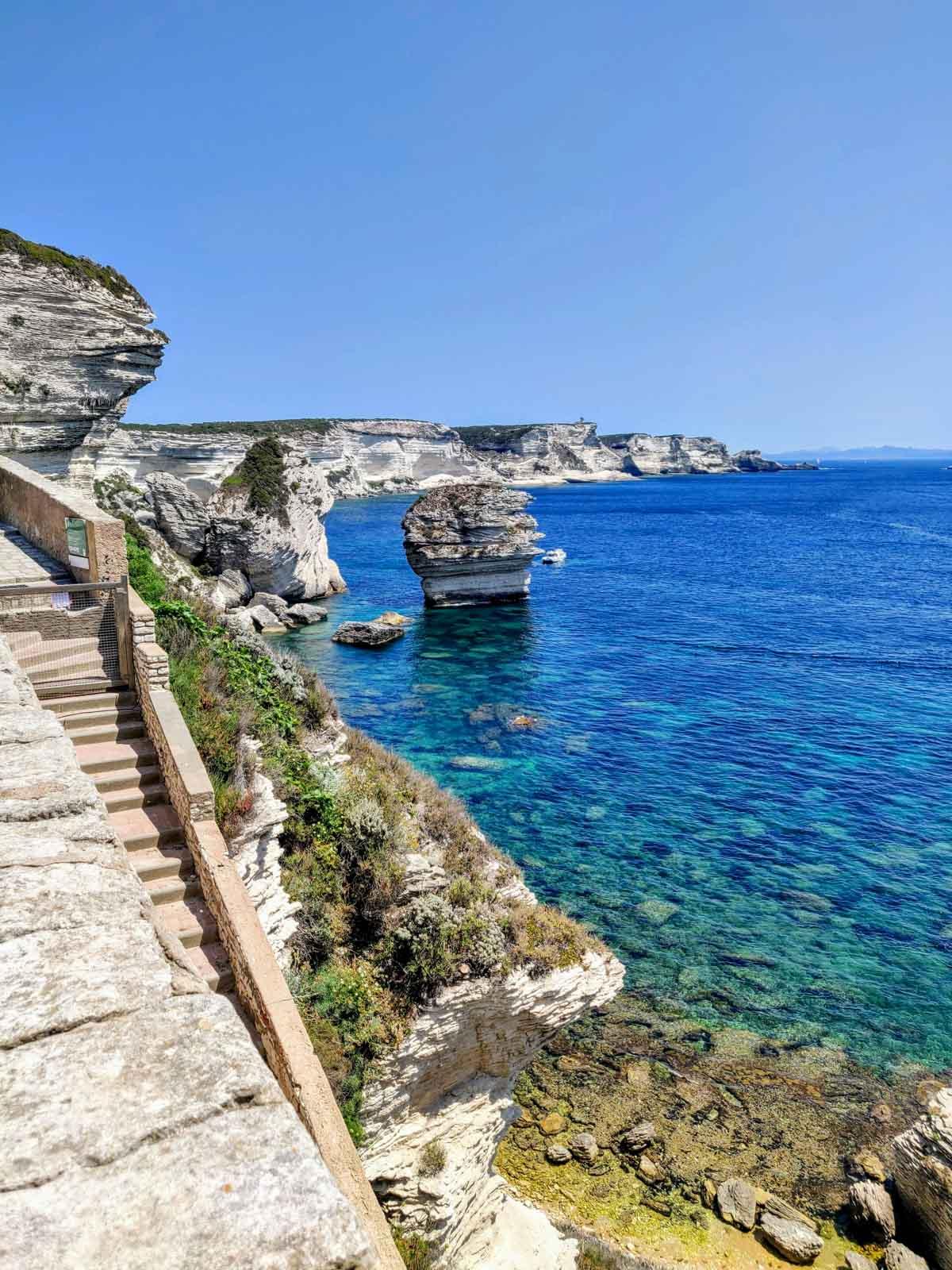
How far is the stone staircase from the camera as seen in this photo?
9180 millimetres

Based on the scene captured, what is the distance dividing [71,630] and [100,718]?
1.67 meters

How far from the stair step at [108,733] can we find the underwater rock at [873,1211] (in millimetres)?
12748

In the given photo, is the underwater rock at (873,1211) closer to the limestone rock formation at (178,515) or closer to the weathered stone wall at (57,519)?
the weathered stone wall at (57,519)

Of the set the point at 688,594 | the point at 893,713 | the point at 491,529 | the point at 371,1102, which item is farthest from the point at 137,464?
the point at 371,1102

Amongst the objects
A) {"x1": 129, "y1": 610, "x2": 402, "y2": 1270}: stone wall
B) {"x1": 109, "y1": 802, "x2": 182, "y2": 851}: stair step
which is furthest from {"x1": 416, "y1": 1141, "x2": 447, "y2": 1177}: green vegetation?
{"x1": 109, "y1": 802, "x2": 182, "y2": 851}: stair step

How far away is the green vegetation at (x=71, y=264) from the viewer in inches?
994

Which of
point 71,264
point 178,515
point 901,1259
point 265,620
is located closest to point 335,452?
point 178,515

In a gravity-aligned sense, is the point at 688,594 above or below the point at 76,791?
below

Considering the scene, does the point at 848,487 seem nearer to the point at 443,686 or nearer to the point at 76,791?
the point at 443,686

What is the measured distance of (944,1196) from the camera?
11.0 m

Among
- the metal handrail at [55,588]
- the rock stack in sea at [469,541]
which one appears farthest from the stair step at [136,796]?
the rock stack in sea at [469,541]

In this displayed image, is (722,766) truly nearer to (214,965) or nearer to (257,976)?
(214,965)

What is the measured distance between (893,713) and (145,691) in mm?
27670

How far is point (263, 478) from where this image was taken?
47.6 metres
